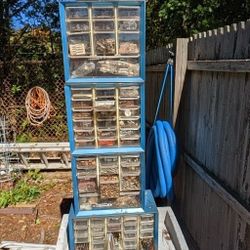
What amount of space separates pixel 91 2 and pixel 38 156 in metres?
3.73

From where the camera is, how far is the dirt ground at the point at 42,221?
3.74 meters

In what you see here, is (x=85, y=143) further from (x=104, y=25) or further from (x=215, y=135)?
(x=215, y=135)

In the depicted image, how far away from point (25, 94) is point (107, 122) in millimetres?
4400

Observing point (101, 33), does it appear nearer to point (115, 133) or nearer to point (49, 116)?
point (115, 133)

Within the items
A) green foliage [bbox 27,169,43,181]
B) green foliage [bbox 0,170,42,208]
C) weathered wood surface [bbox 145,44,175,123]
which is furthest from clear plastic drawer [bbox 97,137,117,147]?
green foliage [bbox 27,169,43,181]

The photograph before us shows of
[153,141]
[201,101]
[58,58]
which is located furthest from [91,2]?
[58,58]

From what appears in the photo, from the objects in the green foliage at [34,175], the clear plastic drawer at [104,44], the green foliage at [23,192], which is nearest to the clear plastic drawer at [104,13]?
the clear plastic drawer at [104,44]

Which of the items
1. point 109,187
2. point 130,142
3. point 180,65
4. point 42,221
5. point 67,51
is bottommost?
point 42,221

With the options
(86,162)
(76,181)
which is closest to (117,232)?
(76,181)

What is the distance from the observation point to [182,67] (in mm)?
3258

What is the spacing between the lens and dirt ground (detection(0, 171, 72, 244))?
374cm

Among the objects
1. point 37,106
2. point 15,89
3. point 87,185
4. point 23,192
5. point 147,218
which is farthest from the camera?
point 15,89

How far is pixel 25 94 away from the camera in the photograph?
252 inches

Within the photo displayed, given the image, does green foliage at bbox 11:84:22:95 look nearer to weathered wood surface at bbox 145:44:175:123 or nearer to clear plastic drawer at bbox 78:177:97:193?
weathered wood surface at bbox 145:44:175:123
